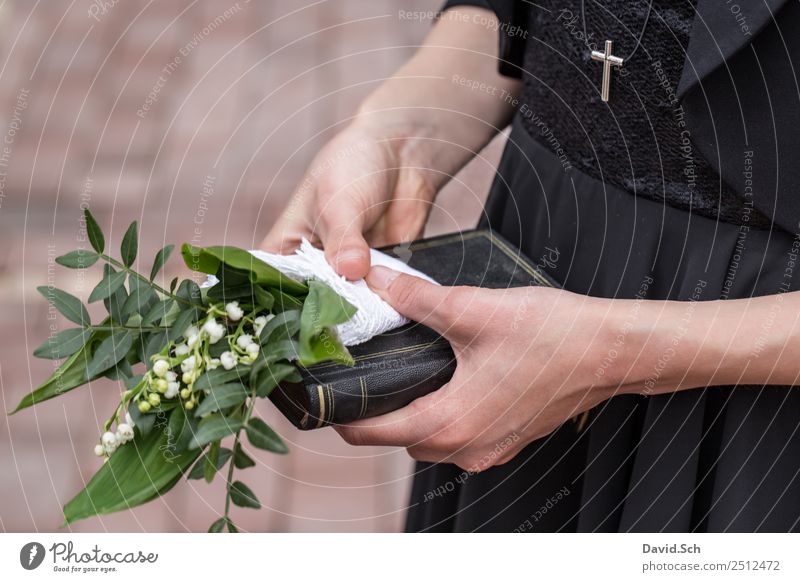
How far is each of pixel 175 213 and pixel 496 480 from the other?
1.35 m

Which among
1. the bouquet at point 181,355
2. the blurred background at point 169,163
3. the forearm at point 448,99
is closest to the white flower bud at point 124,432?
the bouquet at point 181,355

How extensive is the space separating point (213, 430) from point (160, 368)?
51 mm

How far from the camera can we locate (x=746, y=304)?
21.0 inches

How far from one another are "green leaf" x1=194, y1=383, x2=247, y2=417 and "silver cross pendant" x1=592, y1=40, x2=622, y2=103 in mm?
325

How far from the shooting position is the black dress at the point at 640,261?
0.57m

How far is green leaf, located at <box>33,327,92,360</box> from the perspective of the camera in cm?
52

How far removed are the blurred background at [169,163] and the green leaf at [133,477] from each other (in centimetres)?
74

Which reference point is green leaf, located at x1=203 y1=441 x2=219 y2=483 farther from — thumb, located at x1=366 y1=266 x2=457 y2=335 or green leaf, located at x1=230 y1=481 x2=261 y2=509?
thumb, located at x1=366 y1=266 x2=457 y2=335

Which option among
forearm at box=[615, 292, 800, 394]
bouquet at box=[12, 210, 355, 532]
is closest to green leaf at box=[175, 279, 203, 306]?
bouquet at box=[12, 210, 355, 532]

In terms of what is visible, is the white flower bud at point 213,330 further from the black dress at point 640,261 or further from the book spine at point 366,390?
the black dress at point 640,261

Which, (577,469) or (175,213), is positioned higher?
(175,213)

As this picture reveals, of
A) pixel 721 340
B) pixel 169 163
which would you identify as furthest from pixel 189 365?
pixel 169 163

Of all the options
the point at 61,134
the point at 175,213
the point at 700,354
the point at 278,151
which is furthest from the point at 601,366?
the point at 61,134
